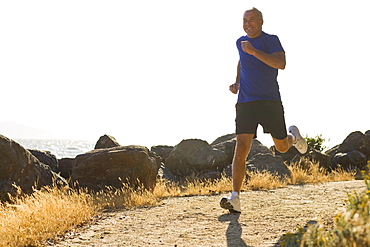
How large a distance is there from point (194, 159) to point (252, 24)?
217 inches

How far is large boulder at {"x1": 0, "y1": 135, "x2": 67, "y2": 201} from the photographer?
24.2ft

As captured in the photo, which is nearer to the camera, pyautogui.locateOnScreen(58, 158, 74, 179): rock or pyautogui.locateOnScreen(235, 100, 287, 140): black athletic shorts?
pyautogui.locateOnScreen(235, 100, 287, 140): black athletic shorts

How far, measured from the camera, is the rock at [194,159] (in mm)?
10492

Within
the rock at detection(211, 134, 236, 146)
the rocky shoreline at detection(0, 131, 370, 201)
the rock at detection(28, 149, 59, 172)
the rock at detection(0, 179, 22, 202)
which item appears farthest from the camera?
the rock at detection(211, 134, 236, 146)

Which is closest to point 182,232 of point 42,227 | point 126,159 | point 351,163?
point 42,227

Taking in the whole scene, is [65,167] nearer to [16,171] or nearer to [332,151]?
[16,171]

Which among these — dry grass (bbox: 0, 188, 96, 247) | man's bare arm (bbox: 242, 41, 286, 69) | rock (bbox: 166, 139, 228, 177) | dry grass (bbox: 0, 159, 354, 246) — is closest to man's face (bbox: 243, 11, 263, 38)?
man's bare arm (bbox: 242, 41, 286, 69)

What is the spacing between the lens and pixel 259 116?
5.50 meters

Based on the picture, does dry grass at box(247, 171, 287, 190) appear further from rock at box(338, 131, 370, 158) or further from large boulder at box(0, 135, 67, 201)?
rock at box(338, 131, 370, 158)

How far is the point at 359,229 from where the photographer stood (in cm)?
247

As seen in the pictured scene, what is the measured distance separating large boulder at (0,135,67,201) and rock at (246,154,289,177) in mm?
4579

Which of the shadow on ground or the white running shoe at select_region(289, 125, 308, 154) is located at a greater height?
the white running shoe at select_region(289, 125, 308, 154)

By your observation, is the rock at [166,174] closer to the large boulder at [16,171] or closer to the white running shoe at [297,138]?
the large boulder at [16,171]

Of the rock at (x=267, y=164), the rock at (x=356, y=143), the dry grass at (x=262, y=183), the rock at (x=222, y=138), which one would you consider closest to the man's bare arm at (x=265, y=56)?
the dry grass at (x=262, y=183)
